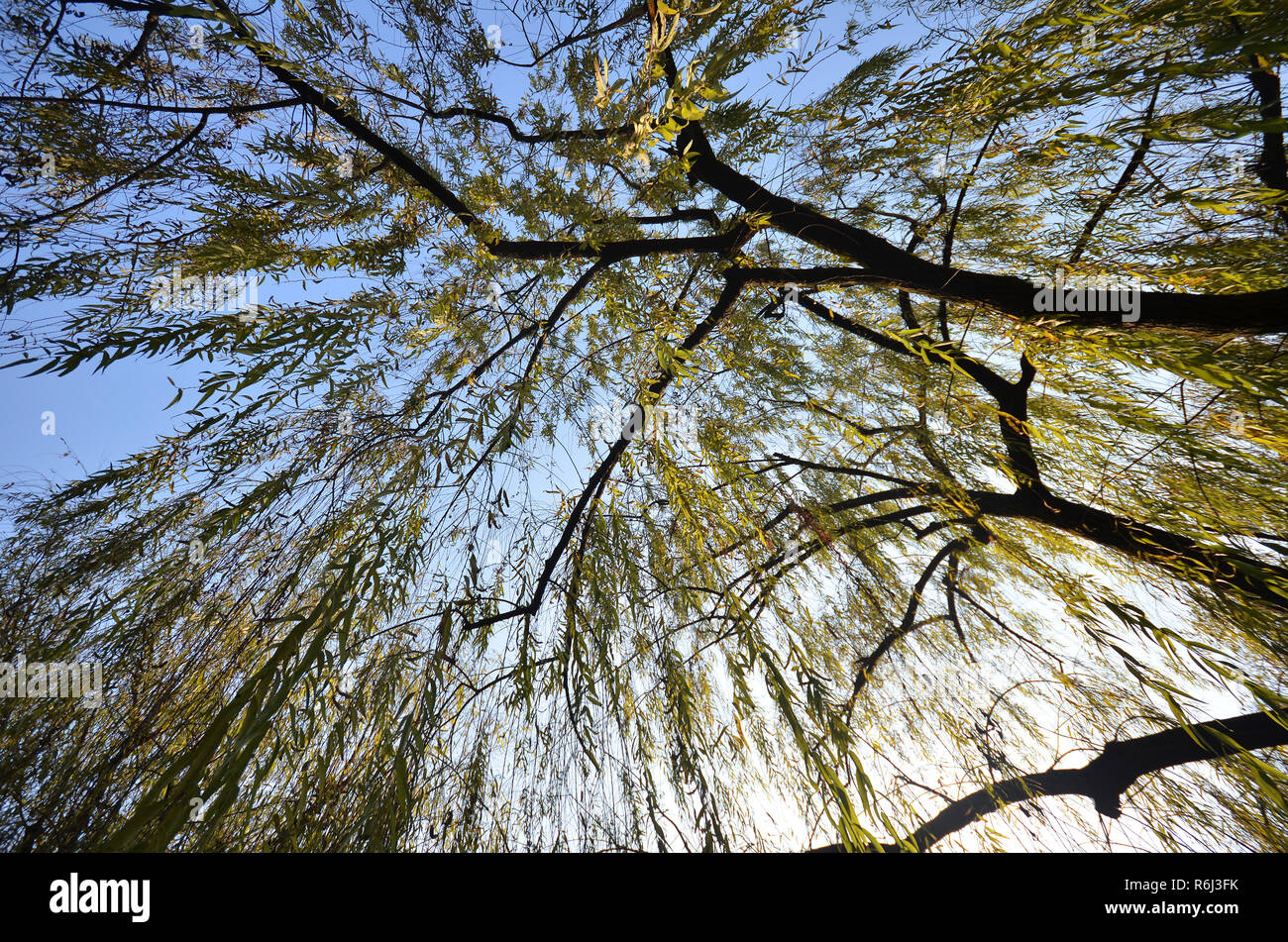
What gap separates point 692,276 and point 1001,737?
2260 mm

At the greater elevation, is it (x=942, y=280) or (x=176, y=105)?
(x=176, y=105)

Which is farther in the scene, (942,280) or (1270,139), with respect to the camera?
(942,280)

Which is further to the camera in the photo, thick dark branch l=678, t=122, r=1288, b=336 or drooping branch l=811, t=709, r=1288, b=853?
drooping branch l=811, t=709, r=1288, b=853

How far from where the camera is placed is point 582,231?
1755mm

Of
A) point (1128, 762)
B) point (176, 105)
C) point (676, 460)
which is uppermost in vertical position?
point (176, 105)
